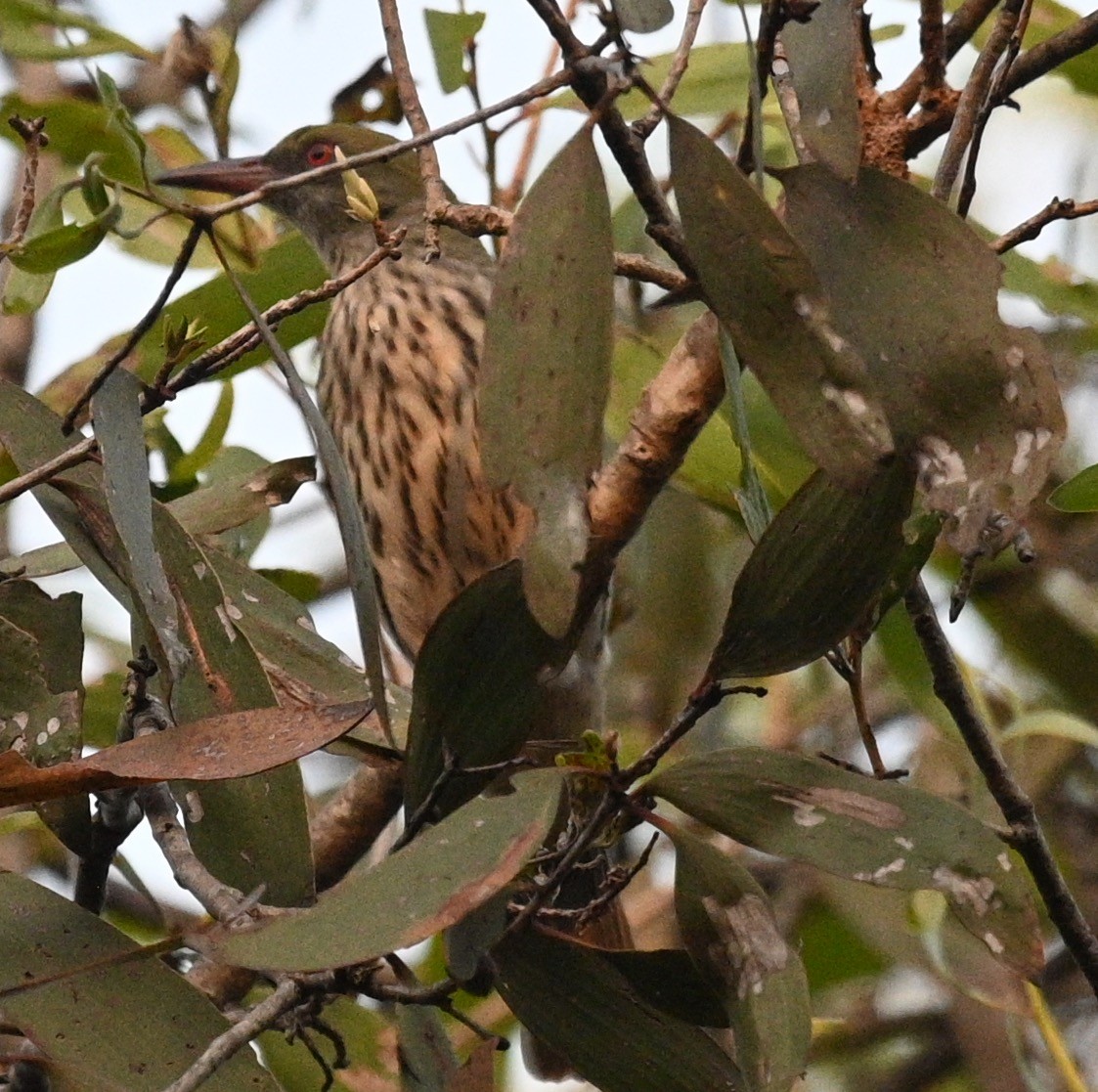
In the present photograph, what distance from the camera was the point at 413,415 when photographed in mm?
2490

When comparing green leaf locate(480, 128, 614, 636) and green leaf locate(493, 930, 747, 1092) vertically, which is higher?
green leaf locate(480, 128, 614, 636)

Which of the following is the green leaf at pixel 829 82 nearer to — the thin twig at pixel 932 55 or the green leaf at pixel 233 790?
the thin twig at pixel 932 55

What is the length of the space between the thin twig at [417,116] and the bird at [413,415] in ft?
3.11

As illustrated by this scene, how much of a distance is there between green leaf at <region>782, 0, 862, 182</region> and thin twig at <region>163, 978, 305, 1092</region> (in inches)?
23.4

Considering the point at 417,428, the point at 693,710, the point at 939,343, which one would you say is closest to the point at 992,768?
the point at 693,710

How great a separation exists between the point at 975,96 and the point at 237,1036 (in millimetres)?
849

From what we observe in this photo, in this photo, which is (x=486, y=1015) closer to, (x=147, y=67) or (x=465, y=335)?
(x=465, y=335)

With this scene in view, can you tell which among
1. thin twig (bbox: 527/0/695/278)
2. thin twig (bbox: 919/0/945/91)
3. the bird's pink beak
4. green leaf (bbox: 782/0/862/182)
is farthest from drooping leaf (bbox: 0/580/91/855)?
the bird's pink beak

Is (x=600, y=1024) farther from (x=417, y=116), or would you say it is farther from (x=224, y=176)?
(x=224, y=176)

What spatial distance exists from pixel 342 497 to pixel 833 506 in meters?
0.29

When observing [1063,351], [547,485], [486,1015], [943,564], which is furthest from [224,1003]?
[1063,351]

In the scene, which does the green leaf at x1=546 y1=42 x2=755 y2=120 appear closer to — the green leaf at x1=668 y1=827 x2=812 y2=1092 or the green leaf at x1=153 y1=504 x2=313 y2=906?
the green leaf at x1=153 y1=504 x2=313 y2=906

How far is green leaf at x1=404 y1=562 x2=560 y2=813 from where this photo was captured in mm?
1152

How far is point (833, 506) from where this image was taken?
43.3 inches
